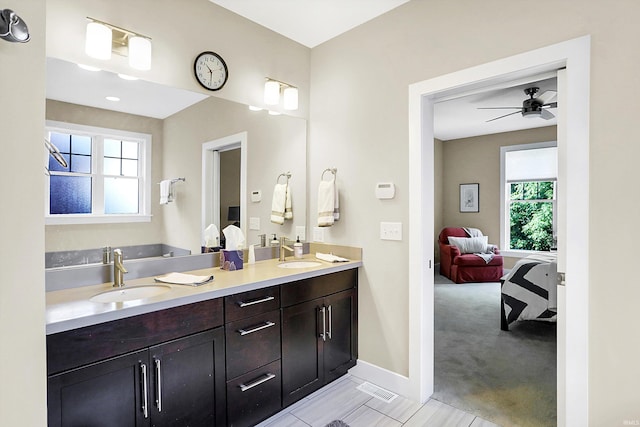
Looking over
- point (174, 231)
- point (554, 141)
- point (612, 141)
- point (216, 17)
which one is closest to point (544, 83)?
point (554, 141)

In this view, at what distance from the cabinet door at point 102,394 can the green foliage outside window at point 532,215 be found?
6.57 meters

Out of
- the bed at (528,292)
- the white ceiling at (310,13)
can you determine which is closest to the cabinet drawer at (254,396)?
the white ceiling at (310,13)

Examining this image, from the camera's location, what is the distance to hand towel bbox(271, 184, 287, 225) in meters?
2.79

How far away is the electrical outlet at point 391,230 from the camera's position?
2.34 m

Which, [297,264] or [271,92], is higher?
[271,92]

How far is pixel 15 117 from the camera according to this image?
3.54ft

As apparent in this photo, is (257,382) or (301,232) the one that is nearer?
(257,382)

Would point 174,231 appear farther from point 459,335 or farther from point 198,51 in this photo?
point 459,335

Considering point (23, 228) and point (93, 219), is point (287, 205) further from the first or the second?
point (23, 228)

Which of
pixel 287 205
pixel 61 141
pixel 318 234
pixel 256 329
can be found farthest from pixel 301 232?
pixel 61 141

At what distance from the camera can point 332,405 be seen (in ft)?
7.18

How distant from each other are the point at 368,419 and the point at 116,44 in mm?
2642

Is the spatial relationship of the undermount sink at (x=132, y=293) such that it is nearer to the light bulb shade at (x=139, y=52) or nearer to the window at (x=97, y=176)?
the window at (x=97, y=176)

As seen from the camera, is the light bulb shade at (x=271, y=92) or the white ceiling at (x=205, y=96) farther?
the light bulb shade at (x=271, y=92)
